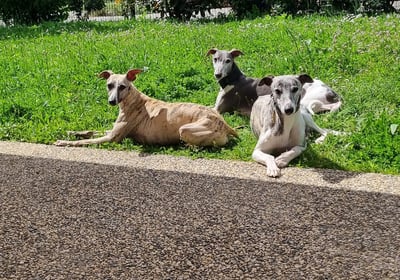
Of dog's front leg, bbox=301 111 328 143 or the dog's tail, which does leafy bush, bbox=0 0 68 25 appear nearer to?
the dog's tail

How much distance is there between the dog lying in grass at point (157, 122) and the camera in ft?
20.7

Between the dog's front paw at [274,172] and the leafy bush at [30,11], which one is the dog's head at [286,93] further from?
the leafy bush at [30,11]

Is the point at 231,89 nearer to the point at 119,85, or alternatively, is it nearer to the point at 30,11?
the point at 119,85

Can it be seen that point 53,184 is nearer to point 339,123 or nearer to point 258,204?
point 258,204

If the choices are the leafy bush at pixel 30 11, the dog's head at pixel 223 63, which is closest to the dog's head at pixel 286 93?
the dog's head at pixel 223 63

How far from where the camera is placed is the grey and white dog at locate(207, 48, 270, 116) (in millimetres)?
7414

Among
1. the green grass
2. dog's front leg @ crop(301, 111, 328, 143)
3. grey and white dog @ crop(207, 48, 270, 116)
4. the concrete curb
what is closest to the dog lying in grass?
the green grass

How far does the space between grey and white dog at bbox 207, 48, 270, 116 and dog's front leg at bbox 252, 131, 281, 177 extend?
1.35 meters

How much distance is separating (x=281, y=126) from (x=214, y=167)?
0.72 m

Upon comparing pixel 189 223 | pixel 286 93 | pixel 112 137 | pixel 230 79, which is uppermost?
pixel 286 93

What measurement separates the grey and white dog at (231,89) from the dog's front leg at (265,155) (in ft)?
4.44

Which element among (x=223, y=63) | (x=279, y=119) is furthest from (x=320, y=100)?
(x=279, y=119)

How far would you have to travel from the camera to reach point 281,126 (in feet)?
19.2

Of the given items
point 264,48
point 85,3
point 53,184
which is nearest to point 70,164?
point 53,184
